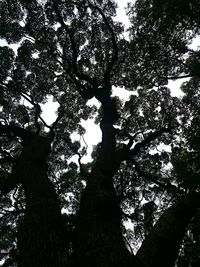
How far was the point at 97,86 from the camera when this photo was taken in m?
10.3

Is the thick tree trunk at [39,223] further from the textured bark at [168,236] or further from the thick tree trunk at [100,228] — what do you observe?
the textured bark at [168,236]

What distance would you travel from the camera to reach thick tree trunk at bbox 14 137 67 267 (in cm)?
393

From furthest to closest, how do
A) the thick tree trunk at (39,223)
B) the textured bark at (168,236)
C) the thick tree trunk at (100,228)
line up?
the textured bark at (168,236) → the thick tree trunk at (39,223) → the thick tree trunk at (100,228)

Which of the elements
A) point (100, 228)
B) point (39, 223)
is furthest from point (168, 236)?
point (39, 223)

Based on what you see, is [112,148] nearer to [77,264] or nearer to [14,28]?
[77,264]

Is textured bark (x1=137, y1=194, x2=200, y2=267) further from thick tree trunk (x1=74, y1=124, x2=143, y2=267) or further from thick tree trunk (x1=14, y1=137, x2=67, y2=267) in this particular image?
thick tree trunk (x1=14, y1=137, x2=67, y2=267)

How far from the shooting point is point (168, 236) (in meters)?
4.53

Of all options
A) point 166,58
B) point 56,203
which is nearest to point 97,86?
point 166,58

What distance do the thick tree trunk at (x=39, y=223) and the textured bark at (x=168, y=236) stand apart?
1.37 meters

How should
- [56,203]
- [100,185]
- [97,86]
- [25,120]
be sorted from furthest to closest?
[25,120], [97,86], [100,185], [56,203]

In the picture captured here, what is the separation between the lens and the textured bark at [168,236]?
13.8ft

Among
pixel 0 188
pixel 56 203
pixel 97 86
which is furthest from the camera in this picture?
pixel 97 86

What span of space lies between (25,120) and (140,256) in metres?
9.35

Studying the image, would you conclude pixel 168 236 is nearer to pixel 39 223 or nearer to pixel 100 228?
pixel 100 228
